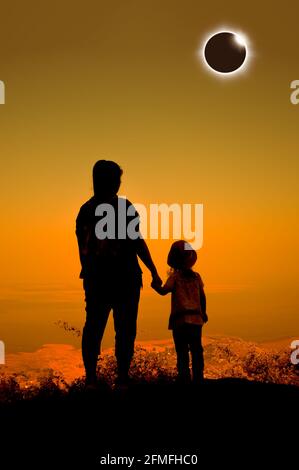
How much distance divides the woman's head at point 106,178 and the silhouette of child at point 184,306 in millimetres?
1278

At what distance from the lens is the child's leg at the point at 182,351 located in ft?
27.3

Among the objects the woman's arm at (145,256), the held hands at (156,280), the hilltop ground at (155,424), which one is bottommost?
the hilltop ground at (155,424)

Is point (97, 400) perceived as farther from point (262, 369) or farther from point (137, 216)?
point (262, 369)

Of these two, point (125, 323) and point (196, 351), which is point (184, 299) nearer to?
point (196, 351)

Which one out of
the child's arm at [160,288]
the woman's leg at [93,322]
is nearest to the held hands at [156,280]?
the child's arm at [160,288]

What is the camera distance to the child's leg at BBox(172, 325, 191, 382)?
8312 millimetres

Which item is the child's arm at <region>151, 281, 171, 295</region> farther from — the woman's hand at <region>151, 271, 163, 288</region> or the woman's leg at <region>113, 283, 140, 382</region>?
the woman's leg at <region>113, 283, 140, 382</region>

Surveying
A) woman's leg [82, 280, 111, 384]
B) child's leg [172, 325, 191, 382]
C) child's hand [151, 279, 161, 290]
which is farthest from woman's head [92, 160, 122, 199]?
child's leg [172, 325, 191, 382]

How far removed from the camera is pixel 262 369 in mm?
12477

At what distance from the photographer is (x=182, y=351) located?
27.3 feet

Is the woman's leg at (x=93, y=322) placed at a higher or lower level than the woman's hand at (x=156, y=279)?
lower

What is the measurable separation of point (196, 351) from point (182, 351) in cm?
19

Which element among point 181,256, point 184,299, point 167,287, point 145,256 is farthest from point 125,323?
point 181,256

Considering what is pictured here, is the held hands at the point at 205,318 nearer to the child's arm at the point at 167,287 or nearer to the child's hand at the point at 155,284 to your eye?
the child's arm at the point at 167,287
